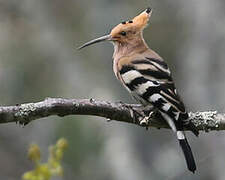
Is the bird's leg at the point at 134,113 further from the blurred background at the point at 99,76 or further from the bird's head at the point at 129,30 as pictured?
the blurred background at the point at 99,76

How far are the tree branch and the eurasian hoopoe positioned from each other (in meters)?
0.08

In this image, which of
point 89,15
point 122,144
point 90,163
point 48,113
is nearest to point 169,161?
point 122,144

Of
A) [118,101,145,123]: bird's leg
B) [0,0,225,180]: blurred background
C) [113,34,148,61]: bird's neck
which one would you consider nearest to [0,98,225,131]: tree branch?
[118,101,145,123]: bird's leg

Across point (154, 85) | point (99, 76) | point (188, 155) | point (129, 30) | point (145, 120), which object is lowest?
point (188, 155)

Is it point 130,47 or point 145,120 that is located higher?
point 130,47

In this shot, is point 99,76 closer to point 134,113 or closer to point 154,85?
point 154,85

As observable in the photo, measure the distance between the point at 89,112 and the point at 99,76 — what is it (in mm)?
7223

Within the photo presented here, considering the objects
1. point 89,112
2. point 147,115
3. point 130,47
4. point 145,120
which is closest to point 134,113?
point 145,120

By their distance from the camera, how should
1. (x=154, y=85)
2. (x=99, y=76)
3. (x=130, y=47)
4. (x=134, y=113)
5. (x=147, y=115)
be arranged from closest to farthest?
(x=134, y=113) < (x=147, y=115) < (x=154, y=85) < (x=130, y=47) < (x=99, y=76)

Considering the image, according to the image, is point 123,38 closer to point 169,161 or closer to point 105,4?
point 169,161

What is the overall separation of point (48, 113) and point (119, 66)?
1.33m

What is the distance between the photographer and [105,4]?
10227mm

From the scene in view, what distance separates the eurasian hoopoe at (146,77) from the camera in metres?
4.03

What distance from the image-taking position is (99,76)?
35.4 feet
